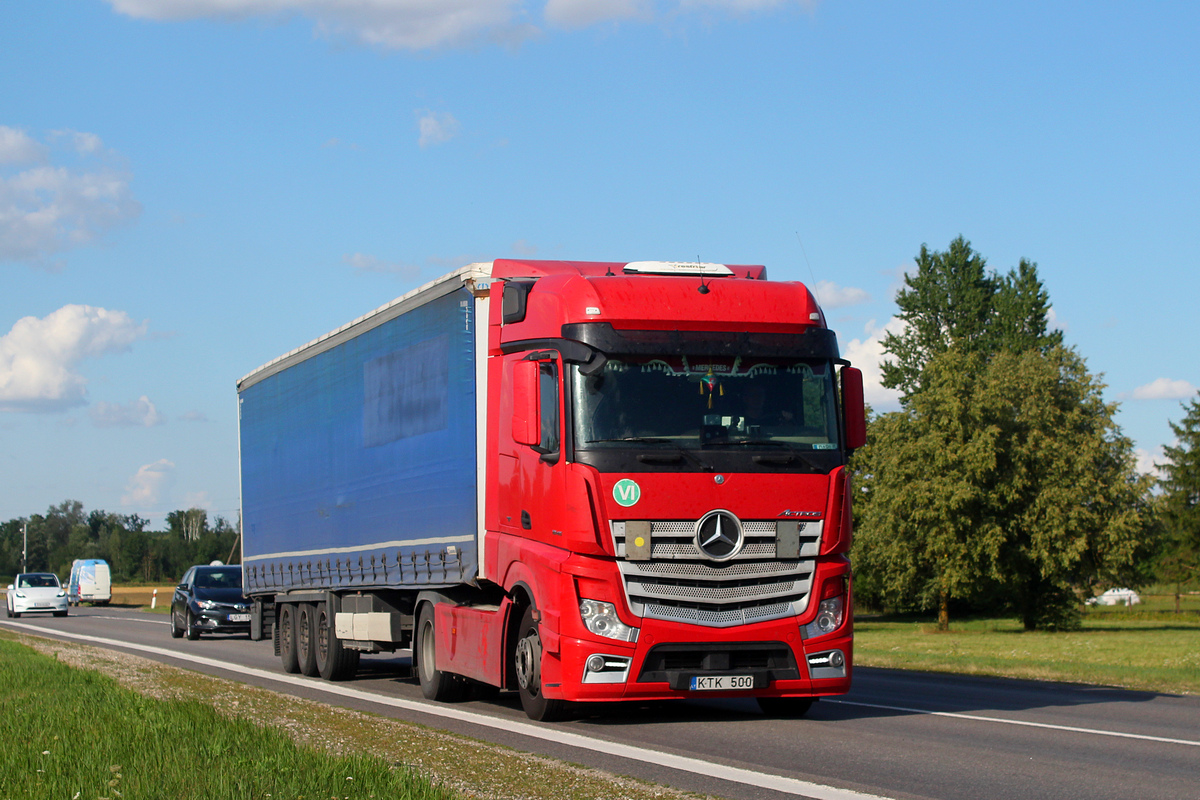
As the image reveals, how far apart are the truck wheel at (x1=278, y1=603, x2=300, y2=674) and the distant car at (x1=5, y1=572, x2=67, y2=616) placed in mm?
31359

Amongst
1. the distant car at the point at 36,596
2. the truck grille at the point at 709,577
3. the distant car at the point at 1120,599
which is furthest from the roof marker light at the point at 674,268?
the distant car at the point at 1120,599

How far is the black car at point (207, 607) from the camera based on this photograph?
31.1m

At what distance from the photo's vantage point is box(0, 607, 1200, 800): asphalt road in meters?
8.34

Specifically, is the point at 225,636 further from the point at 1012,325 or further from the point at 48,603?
the point at 1012,325

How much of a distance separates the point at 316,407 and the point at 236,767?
10778mm

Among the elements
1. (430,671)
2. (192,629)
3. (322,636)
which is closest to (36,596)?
(192,629)

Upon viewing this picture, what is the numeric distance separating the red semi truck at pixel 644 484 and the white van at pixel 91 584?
197 ft

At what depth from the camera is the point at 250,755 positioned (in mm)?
8727

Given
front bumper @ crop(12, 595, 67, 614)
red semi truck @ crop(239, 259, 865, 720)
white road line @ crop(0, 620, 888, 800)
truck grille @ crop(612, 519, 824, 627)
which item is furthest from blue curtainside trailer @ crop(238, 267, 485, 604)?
front bumper @ crop(12, 595, 67, 614)

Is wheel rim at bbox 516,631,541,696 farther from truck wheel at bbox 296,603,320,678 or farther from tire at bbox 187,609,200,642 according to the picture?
tire at bbox 187,609,200,642

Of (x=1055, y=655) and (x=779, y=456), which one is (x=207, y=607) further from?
(x=779, y=456)

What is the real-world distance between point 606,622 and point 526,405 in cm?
194

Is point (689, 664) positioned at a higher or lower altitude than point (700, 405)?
lower

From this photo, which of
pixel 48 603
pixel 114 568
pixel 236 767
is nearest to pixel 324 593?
pixel 236 767
